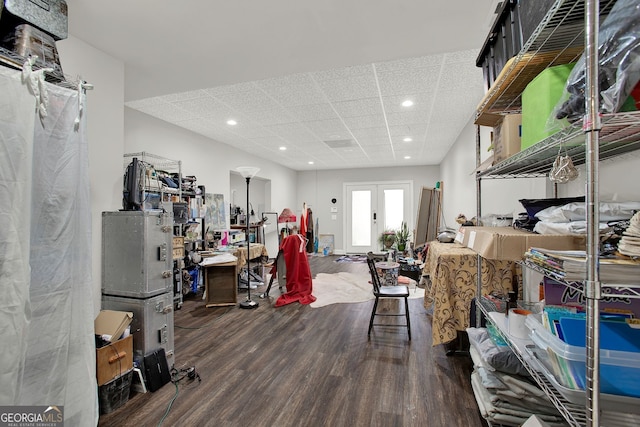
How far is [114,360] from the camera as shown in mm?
1812

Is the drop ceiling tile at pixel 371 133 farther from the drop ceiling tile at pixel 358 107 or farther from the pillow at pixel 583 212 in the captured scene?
the pillow at pixel 583 212

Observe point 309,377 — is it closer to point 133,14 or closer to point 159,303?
point 159,303

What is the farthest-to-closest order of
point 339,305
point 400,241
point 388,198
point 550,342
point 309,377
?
point 388,198 < point 400,241 < point 339,305 < point 309,377 < point 550,342

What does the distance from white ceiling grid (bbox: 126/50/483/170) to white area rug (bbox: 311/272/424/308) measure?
2.57 metres

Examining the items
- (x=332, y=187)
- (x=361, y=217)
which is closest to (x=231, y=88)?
(x=332, y=187)

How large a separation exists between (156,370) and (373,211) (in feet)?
23.9

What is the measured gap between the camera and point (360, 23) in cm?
181

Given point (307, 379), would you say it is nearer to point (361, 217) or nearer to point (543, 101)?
point (543, 101)

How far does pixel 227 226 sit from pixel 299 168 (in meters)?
3.78

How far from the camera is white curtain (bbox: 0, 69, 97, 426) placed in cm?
120

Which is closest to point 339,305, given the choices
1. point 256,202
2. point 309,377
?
point 309,377

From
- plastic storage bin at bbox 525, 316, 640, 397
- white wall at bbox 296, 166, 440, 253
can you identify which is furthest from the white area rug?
white wall at bbox 296, 166, 440, 253

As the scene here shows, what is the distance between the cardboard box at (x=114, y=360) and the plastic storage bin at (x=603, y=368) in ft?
7.40

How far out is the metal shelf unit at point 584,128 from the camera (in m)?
0.70
